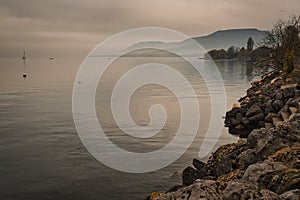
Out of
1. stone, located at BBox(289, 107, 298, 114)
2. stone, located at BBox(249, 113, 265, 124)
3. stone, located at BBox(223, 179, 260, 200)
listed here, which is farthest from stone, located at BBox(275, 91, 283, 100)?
stone, located at BBox(223, 179, 260, 200)

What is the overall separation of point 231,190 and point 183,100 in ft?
168

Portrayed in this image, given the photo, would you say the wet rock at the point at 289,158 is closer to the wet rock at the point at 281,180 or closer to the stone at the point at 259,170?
the stone at the point at 259,170

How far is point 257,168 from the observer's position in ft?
39.8

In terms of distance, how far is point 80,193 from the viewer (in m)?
20.9

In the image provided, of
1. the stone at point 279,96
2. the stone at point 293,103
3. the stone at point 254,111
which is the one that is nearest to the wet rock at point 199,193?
the stone at point 293,103

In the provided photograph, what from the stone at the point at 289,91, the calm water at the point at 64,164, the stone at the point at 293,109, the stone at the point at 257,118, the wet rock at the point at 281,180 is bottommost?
the calm water at the point at 64,164

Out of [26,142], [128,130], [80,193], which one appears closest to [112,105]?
[128,130]

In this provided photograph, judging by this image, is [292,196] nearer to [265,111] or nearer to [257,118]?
[257,118]

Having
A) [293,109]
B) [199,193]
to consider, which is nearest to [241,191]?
[199,193]

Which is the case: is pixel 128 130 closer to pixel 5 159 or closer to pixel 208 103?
pixel 5 159

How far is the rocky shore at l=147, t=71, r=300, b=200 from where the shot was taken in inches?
402

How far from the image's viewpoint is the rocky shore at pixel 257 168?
1021 cm

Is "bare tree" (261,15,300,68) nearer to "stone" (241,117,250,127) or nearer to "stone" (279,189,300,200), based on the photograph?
"stone" (241,117,250,127)

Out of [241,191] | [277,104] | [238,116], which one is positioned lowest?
[238,116]
